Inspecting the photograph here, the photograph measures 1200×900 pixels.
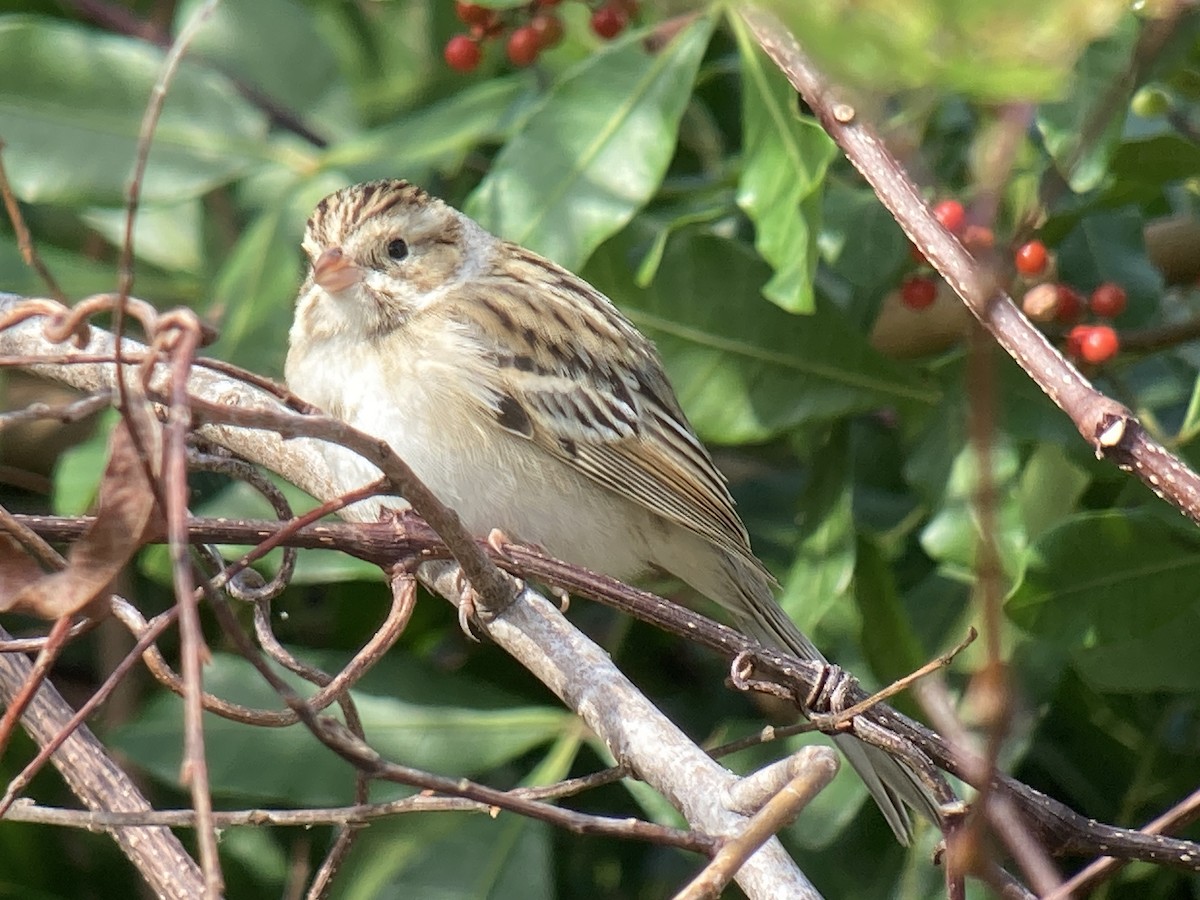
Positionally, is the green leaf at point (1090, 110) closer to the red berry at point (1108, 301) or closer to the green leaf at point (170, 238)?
the red berry at point (1108, 301)

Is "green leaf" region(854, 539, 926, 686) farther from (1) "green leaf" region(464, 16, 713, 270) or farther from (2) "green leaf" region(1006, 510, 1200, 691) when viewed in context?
(1) "green leaf" region(464, 16, 713, 270)

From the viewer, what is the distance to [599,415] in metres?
2.43

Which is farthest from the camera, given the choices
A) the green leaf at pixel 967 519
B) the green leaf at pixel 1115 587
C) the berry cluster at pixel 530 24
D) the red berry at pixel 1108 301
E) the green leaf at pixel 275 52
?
the green leaf at pixel 275 52

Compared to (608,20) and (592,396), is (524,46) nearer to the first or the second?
(608,20)

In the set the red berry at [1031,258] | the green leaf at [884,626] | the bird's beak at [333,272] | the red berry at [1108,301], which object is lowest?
the green leaf at [884,626]

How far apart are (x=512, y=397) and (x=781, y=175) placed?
1.81 ft

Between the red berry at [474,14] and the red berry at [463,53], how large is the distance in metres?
0.06

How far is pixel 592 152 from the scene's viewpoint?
2248 millimetres

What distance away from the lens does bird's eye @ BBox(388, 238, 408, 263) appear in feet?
7.89

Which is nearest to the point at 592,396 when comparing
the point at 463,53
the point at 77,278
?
the point at 463,53

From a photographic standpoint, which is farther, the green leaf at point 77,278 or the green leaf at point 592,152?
the green leaf at point 77,278

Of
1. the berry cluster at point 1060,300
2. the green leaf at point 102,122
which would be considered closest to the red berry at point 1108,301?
the berry cluster at point 1060,300

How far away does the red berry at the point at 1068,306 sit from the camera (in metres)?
2.08

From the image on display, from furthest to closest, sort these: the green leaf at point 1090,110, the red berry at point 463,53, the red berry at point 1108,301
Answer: the red berry at point 463,53 < the red berry at point 1108,301 < the green leaf at point 1090,110
